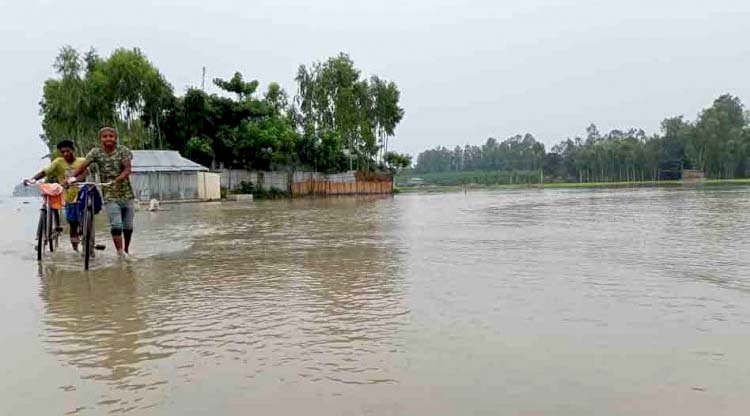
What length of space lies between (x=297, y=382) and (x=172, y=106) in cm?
3858

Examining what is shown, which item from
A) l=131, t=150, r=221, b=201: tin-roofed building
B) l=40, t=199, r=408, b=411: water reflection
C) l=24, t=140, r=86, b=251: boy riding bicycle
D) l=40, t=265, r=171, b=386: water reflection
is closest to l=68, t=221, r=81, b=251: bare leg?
l=24, t=140, r=86, b=251: boy riding bicycle

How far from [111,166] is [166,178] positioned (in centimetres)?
2721

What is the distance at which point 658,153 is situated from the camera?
354 ft

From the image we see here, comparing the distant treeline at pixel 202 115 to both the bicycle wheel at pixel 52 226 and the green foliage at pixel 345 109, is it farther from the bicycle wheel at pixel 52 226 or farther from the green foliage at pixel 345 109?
the bicycle wheel at pixel 52 226

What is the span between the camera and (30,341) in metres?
3.71

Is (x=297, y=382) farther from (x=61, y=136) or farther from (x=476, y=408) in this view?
(x=61, y=136)

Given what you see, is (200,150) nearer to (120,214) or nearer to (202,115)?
(202,115)

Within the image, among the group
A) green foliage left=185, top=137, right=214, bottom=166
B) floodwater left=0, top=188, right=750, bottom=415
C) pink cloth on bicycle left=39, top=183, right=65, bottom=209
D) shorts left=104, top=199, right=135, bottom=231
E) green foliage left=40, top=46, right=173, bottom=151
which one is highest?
green foliage left=40, top=46, right=173, bottom=151

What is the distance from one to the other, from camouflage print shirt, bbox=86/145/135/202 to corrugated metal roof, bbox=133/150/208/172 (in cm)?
2600

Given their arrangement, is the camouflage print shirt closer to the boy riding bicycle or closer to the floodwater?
the boy riding bicycle

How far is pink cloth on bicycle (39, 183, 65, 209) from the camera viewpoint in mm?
7480

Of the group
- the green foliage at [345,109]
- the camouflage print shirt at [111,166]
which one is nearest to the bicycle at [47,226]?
the camouflage print shirt at [111,166]

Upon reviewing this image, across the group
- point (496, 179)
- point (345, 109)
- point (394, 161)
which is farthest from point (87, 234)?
point (496, 179)

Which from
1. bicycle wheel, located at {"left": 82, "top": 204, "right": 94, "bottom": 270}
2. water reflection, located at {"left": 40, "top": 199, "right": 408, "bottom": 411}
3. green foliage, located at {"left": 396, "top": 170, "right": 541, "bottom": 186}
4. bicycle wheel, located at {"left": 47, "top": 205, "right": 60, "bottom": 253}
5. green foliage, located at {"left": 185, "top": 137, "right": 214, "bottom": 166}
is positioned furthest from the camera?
green foliage, located at {"left": 396, "top": 170, "right": 541, "bottom": 186}
